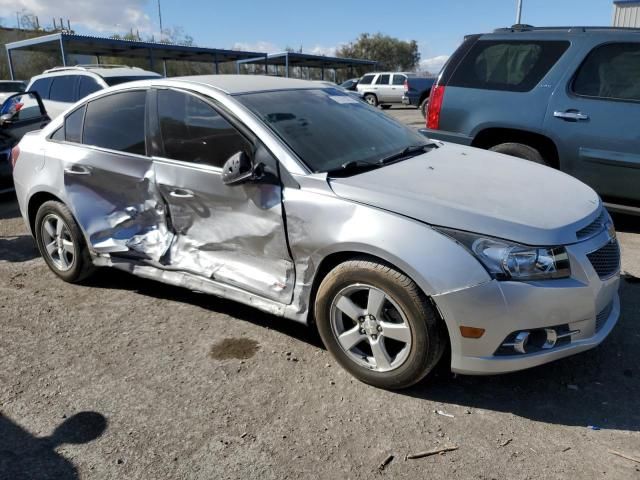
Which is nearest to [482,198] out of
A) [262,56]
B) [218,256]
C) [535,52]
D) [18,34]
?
[218,256]

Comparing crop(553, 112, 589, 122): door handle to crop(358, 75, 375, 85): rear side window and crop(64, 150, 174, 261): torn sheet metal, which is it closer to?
crop(64, 150, 174, 261): torn sheet metal

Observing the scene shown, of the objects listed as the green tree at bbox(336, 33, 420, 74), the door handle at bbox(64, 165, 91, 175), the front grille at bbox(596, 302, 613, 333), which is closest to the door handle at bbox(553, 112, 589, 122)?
the front grille at bbox(596, 302, 613, 333)

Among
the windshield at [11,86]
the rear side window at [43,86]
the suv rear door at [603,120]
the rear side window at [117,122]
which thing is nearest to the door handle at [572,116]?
the suv rear door at [603,120]

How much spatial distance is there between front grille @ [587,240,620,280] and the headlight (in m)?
0.27

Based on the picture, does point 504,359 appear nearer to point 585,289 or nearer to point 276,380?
point 585,289

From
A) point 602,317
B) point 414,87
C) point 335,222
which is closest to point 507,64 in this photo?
point 602,317

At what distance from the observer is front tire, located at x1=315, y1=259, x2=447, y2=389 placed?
108 inches

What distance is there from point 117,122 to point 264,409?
2.50m

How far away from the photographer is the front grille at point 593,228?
2.80m

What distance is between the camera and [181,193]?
3639 millimetres

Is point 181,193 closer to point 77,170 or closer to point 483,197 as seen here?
point 77,170

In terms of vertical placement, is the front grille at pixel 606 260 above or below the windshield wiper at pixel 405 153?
below

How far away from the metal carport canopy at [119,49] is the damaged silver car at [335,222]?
792 inches

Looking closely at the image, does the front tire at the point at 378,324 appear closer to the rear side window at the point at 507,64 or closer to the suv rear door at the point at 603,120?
the suv rear door at the point at 603,120
